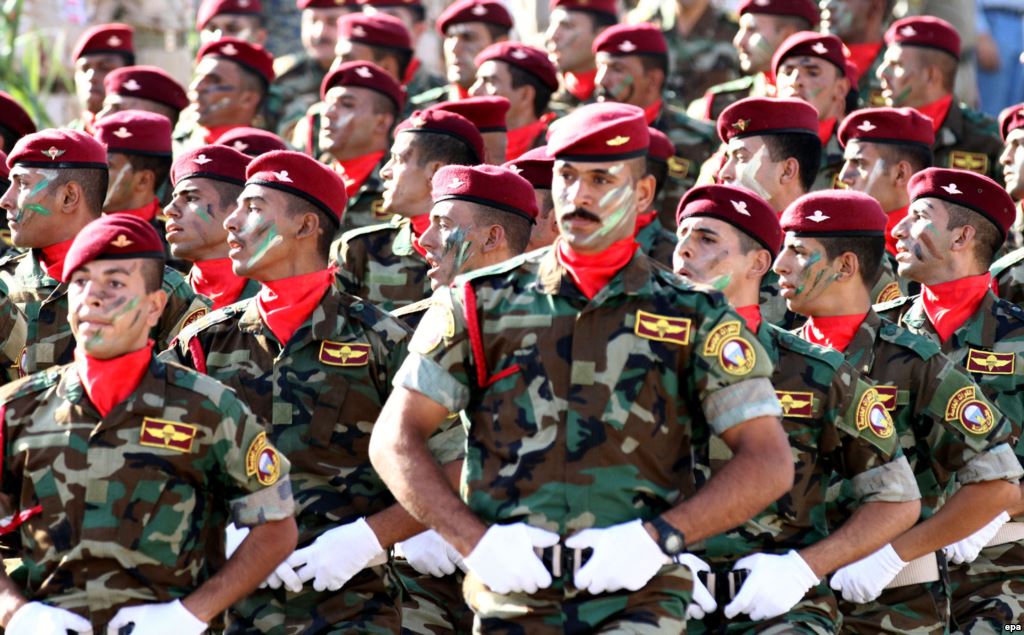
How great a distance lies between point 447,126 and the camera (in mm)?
9234

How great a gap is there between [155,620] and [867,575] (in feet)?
9.24

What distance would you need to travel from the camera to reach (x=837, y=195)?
26.0ft

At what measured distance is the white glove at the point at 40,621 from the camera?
5598 millimetres

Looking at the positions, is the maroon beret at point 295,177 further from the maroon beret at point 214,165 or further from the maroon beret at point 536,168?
the maroon beret at point 536,168

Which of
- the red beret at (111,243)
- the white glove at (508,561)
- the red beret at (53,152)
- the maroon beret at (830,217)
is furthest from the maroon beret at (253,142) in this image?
the white glove at (508,561)

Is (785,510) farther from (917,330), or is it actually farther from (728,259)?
(917,330)

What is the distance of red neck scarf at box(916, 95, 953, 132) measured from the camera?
11.5 metres

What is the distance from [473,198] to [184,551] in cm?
241

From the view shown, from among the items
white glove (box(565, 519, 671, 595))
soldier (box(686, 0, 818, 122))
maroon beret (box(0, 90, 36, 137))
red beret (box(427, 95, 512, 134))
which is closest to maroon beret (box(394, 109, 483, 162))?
red beret (box(427, 95, 512, 134))

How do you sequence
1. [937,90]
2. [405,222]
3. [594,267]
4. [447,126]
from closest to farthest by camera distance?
[594,267] → [405,222] → [447,126] → [937,90]

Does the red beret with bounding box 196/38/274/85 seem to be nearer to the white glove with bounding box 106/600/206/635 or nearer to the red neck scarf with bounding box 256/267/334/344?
the red neck scarf with bounding box 256/267/334/344

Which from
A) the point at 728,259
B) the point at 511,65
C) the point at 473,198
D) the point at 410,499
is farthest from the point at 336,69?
the point at 410,499

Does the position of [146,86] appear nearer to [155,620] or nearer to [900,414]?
[900,414]

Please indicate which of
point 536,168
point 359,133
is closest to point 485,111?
point 359,133
